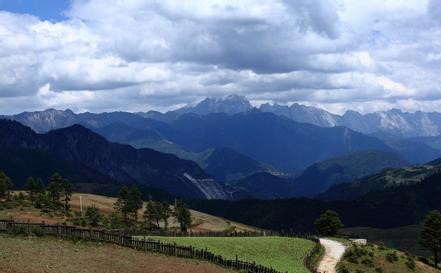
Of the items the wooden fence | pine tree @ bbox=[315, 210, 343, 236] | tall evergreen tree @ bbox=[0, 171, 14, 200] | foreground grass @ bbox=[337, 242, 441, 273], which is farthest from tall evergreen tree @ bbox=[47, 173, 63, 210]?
foreground grass @ bbox=[337, 242, 441, 273]

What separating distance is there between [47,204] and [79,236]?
91.0 m

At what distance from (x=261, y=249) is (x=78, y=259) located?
4025 centimetres

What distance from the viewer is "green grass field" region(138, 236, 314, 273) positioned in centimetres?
8694

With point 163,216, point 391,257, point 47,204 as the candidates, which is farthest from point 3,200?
point 391,257

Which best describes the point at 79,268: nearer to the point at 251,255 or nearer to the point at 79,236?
the point at 79,236

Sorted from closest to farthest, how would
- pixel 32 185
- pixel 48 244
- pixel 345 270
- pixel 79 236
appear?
pixel 48 244, pixel 79 236, pixel 345 270, pixel 32 185

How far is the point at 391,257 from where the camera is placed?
4218 inches

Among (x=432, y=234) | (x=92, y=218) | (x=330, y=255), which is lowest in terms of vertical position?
(x=330, y=255)

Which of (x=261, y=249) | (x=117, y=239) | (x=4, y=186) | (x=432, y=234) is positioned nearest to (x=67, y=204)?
(x=4, y=186)

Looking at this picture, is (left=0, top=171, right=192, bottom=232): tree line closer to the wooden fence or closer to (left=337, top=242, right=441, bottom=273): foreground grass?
(left=337, top=242, right=441, bottom=273): foreground grass

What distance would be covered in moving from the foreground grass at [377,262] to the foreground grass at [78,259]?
32.8 metres

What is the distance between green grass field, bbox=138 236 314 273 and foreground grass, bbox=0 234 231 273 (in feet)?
42.7

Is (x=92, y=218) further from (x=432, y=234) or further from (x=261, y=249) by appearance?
(x=432, y=234)

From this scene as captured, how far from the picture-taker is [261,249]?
98.2 meters
